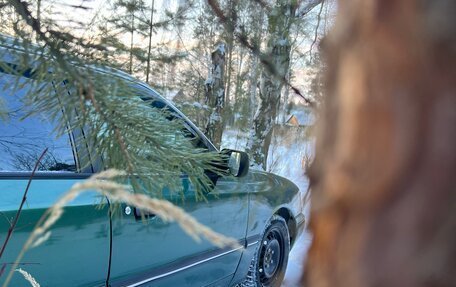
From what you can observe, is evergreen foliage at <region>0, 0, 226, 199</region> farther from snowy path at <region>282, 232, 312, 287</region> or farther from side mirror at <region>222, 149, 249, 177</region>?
side mirror at <region>222, 149, 249, 177</region>

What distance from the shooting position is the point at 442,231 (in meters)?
0.49

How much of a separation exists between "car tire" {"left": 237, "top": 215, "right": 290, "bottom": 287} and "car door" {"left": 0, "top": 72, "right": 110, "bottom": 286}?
192 cm

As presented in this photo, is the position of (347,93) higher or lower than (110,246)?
higher

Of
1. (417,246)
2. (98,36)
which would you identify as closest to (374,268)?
(417,246)

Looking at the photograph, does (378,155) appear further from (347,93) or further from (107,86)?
(107,86)

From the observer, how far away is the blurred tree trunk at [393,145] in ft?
1.58

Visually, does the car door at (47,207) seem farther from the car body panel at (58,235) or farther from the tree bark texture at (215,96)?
the tree bark texture at (215,96)

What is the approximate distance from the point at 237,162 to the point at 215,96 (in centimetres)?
583

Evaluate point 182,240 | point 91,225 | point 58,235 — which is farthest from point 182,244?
point 58,235

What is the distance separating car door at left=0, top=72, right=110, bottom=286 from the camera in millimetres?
1951

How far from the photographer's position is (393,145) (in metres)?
0.50

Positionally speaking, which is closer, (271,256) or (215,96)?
(271,256)

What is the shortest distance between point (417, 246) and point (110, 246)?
210 centimetres

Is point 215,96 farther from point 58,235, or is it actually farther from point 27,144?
point 58,235
